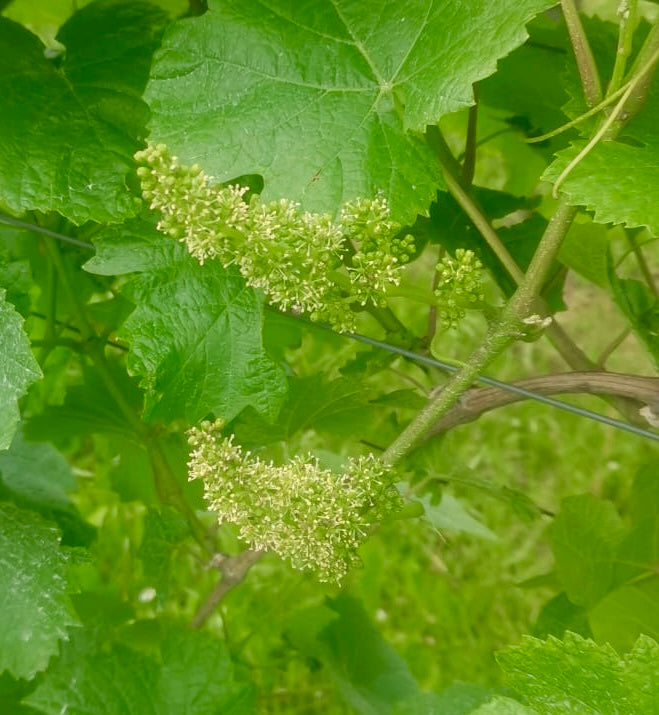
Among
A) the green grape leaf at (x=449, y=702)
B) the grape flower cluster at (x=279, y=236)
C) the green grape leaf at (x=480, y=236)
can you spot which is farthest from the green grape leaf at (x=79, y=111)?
the green grape leaf at (x=449, y=702)

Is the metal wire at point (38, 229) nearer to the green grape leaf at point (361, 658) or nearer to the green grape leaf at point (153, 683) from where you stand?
the green grape leaf at point (153, 683)

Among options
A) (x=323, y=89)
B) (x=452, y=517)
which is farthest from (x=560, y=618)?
(x=323, y=89)

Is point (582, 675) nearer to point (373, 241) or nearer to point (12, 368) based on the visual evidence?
point (373, 241)

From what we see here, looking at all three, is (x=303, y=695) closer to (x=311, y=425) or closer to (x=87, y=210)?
(x=311, y=425)

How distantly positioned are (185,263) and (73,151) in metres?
0.18

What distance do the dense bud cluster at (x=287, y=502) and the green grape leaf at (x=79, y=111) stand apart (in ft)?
0.93

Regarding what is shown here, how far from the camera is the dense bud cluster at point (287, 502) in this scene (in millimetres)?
990

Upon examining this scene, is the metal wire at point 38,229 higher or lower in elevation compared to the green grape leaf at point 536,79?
lower

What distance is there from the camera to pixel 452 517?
73.8 inches

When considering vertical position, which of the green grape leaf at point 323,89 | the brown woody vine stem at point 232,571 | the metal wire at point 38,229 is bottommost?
the brown woody vine stem at point 232,571

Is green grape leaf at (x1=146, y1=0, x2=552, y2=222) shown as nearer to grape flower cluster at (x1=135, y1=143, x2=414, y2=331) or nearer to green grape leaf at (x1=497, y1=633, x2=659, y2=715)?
grape flower cluster at (x1=135, y1=143, x2=414, y2=331)

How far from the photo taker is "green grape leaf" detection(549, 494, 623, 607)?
1.44 metres

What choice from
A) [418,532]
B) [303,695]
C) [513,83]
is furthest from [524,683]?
[418,532]

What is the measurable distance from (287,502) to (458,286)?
0.24 metres
